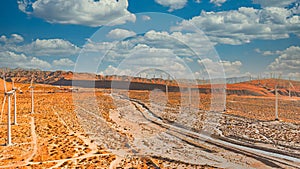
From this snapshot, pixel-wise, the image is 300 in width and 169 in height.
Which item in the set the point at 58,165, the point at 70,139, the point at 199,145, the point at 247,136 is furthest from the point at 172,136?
the point at 58,165

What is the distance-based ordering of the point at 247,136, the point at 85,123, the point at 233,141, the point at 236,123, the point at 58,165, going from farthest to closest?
1. the point at 236,123
2. the point at 85,123
3. the point at 247,136
4. the point at 233,141
5. the point at 58,165

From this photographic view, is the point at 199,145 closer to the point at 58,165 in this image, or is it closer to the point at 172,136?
the point at 172,136

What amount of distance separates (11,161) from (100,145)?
6.75 meters

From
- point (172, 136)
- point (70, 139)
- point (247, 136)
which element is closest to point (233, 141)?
point (247, 136)

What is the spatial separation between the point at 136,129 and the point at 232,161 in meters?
14.0

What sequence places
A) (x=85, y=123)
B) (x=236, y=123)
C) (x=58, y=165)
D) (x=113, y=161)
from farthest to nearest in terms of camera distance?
1. (x=236, y=123)
2. (x=85, y=123)
3. (x=113, y=161)
4. (x=58, y=165)

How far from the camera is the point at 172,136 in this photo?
27.7 metres

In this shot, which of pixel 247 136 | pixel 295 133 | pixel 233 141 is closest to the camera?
pixel 233 141

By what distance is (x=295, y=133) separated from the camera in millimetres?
31094

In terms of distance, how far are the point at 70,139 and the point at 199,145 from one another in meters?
10.3

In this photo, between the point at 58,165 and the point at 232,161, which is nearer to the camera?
the point at 58,165

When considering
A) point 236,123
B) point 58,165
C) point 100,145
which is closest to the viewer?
point 58,165

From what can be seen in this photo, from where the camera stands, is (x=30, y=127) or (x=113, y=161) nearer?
(x=113, y=161)

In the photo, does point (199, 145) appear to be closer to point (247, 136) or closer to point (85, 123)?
point (247, 136)
